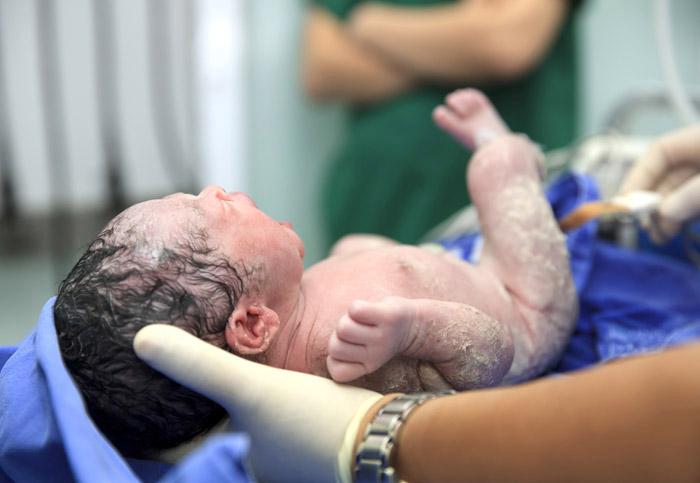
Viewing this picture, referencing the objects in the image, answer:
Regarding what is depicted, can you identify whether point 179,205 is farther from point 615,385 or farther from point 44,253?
point 44,253

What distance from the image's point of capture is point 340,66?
81.3 inches

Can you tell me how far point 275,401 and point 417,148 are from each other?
1.41 metres

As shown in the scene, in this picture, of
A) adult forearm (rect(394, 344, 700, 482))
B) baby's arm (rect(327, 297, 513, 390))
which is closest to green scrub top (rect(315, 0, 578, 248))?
baby's arm (rect(327, 297, 513, 390))

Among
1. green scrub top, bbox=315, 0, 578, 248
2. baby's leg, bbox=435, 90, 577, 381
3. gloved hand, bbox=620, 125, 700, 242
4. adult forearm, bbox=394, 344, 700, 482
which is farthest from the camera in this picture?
green scrub top, bbox=315, 0, 578, 248

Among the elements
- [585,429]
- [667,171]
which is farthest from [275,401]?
[667,171]

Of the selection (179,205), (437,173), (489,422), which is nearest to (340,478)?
(489,422)

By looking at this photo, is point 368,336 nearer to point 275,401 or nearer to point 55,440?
point 275,401

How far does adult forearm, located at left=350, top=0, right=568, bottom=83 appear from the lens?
1821 millimetres

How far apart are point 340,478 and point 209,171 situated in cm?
167

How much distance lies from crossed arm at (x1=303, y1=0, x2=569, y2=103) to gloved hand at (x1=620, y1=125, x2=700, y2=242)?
0.75 m

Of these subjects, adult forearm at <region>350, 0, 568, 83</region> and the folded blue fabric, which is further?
adult forearm at <region>350, 0, 568, 83</region>

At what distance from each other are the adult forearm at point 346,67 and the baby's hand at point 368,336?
1.39 m

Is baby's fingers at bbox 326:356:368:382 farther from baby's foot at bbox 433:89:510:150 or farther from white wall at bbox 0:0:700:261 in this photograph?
white wall at bbox 0:0:700:261

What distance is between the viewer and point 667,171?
3.81ft
